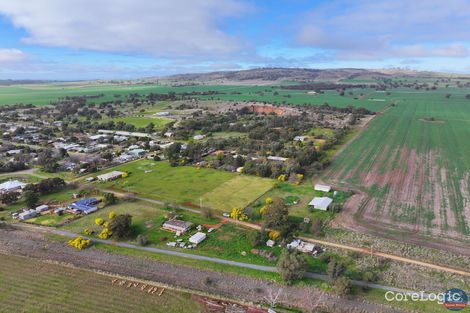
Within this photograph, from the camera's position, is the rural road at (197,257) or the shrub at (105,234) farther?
the shrub at (105,234)

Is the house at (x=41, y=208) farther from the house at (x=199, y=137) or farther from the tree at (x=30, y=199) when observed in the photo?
the house at (x=199, y=137)

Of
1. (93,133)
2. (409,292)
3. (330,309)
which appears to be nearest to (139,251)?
(330,309)

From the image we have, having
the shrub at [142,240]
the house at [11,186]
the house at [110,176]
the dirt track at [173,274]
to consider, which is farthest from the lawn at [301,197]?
the house at [11,186]

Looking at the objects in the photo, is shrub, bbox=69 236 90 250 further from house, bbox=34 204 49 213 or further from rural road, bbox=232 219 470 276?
rural road, bbox=232 219 470 276

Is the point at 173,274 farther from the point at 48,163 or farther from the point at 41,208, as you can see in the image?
the point at 48,163

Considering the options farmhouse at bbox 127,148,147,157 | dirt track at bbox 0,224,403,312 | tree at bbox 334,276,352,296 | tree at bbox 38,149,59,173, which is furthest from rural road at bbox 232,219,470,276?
tree at bbox 38,149,59,173
